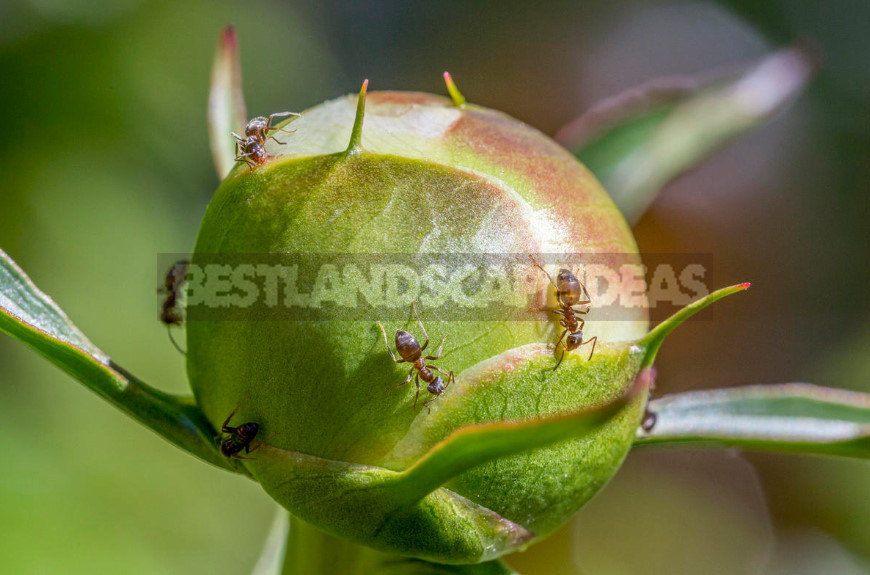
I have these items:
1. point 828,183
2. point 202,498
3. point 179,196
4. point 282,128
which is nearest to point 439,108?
point 282,128

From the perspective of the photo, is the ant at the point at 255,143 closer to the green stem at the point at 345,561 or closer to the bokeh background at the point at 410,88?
the green stem at the point at 345,561

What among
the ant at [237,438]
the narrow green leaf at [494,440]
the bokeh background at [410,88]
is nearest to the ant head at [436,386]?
the narrow green leaf at [494,440]

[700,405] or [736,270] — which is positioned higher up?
[700,405]

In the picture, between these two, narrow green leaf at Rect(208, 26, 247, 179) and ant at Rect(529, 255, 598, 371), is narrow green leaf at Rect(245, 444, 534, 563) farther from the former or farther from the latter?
narrow green leaf at Rect(208, 26, 247, 179)

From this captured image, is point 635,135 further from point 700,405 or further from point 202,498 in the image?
point 202,498

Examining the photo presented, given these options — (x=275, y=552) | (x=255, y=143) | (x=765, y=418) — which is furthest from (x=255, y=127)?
(x=765, y=418)

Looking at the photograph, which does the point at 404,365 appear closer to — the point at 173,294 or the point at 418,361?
the point at 418,361

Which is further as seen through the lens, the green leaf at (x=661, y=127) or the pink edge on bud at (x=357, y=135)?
the green leaf at (x=661, y=127)

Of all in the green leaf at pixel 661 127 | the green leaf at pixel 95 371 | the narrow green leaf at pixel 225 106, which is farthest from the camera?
the green leaf at pixel 661 127
